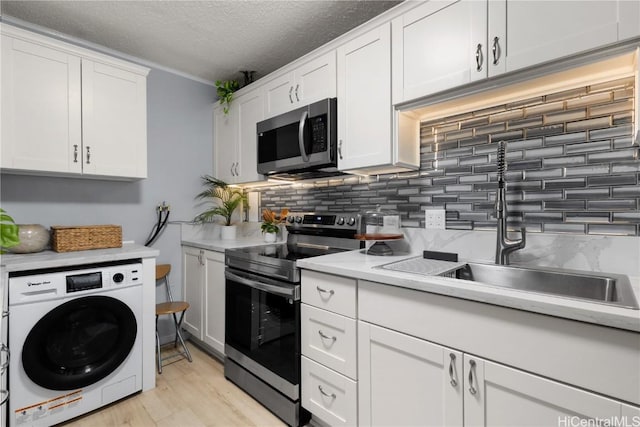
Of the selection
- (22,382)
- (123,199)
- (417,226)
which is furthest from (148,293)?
(417,226)

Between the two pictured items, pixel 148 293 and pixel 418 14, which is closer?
pixel 418 14

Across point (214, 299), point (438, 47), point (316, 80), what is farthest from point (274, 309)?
point (438, 47)

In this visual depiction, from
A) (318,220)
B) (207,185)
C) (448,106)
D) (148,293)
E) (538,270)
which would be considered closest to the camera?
(538,270)

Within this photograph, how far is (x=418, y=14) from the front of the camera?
5.02 feet

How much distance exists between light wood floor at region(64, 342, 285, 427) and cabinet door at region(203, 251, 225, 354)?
0.81ft

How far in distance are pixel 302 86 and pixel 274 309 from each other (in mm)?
Answer: 1498

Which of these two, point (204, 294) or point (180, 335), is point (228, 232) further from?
point (180, 335)

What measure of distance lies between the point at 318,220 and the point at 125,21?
1878mm

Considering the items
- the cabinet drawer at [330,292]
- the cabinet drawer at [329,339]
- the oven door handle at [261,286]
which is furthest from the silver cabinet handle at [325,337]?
the oven door handle at [261,286]

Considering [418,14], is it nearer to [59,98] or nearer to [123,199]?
[59,98]

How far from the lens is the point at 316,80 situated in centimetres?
204

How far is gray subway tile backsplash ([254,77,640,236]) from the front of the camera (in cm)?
127

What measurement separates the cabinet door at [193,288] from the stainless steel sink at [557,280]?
1945mm

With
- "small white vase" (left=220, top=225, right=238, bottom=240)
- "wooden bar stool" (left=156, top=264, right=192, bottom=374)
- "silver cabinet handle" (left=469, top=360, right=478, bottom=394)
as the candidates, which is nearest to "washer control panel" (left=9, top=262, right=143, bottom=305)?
"wooden bar stool" (left=156, top=264, right=192, bottom=374)
